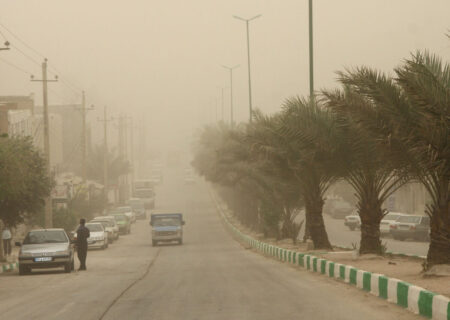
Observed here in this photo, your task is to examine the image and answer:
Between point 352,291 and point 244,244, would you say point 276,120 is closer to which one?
point 352,291

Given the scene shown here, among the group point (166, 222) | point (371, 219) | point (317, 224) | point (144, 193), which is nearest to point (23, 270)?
point (317, 224)

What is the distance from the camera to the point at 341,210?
7938 centimetres

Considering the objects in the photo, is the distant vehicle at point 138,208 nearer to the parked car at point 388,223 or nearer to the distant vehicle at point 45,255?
the parked car at point 388,223

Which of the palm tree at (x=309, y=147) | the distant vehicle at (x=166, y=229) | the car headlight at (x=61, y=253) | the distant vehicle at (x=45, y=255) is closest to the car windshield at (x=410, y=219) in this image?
the distant vehicle at (x=166, y=229)

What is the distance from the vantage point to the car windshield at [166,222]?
56344 mm

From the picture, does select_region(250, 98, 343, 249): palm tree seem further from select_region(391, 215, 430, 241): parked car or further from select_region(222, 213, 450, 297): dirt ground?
select_region(391, 215, 430, 241): parked car

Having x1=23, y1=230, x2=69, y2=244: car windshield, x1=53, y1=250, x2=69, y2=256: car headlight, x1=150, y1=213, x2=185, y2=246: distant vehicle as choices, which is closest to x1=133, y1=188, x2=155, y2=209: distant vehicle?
x1=150, y1=213, x2=185, y2=246: distant vehicle

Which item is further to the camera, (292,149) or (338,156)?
(292,149)

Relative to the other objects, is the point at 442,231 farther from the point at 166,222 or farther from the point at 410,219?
the point at 166,222

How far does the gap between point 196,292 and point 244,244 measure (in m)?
34.4

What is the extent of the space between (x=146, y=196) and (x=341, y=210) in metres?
32.4

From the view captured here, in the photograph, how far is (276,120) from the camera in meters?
33.1

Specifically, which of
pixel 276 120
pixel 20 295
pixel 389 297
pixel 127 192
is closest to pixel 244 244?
pixel 276 120

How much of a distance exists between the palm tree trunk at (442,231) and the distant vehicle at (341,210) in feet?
194
